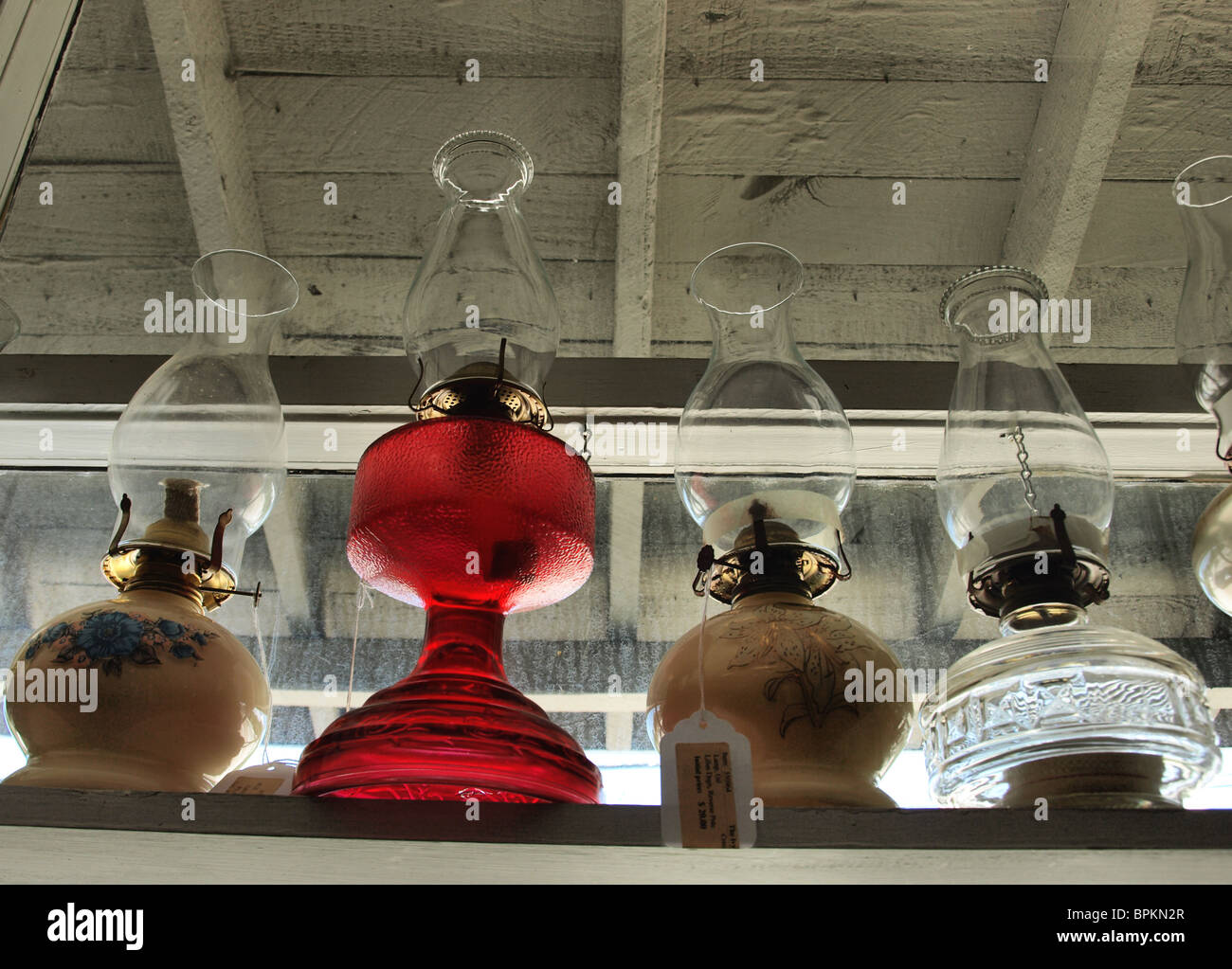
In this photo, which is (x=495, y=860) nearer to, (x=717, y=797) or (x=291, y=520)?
(x=717, y=797)

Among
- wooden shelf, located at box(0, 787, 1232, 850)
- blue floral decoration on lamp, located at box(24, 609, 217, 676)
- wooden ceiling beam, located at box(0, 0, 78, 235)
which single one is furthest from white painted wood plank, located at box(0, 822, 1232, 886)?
wooden ceiling beam, located at box(0, 0, 78, 235)

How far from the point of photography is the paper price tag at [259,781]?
2.38 ft

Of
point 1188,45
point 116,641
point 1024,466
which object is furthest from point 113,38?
point 1188,45

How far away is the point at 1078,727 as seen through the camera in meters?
0.70

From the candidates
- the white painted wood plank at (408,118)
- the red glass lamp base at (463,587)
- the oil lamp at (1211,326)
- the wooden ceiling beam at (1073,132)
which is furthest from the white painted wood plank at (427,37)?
the red glass lamp base at (463,587)

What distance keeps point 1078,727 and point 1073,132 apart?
1106mm

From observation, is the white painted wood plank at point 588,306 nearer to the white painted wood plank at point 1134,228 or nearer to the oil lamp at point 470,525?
the white painted wood plank at point 1134,228

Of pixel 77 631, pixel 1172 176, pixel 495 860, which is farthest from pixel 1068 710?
pixel 1172 176

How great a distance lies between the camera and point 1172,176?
5.43 feet

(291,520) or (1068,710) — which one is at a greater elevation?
(291,520)

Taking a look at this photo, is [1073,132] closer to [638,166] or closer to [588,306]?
[638,166]

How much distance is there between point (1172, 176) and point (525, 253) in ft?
3.94

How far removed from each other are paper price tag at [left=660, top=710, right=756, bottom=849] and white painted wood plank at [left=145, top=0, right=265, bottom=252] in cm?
122

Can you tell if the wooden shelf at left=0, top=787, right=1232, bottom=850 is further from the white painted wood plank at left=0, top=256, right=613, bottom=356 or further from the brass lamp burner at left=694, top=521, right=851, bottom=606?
the white painted wood plank at left=0, top=256, right=613, bottom=356
